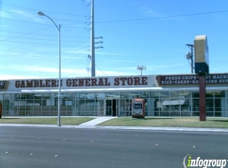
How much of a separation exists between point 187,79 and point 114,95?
8.99m

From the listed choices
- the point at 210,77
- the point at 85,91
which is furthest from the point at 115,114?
the point at 210,77

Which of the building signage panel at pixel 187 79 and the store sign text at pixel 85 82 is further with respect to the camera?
the store sign text at pixel 85 82

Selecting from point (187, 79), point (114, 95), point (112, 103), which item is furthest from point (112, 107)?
point (187, 79)

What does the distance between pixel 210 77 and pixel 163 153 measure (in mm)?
26941

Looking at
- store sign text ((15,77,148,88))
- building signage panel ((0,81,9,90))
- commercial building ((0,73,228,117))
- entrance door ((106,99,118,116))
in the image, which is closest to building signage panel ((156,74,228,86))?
commercial building ((0,73,228,117))

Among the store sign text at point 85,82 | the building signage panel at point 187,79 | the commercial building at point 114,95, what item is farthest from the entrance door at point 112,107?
the building signage panel at point 187,79

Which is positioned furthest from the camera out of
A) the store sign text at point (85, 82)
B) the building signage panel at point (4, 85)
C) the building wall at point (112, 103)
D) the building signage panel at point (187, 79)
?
the building signage panel at point (4, 85)

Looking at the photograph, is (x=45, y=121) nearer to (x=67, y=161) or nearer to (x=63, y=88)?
(x=63, y=88)

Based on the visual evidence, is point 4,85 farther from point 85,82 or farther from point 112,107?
point 112,107

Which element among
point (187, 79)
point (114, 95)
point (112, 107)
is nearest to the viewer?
point (187, 79)

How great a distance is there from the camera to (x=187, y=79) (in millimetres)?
36906

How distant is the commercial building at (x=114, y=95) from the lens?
36219mm

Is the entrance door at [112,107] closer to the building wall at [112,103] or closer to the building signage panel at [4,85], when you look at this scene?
the building wall at [112,103]

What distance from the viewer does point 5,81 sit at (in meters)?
44.9
